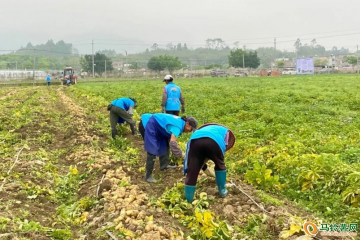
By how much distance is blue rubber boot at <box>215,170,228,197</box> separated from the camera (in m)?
5.31

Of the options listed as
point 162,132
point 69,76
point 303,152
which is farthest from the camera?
point 69,76

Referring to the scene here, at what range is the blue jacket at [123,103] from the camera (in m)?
9.61

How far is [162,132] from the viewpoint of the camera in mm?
6293

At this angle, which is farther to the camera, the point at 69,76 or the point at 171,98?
the point at 69,76

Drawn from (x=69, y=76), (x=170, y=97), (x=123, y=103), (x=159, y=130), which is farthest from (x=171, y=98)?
(x=69, y=76)

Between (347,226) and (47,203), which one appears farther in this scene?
(47,203)

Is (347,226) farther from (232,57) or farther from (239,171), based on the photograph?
(232,57)

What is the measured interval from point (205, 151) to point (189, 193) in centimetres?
74

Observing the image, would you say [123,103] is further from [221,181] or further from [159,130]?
[221,181]

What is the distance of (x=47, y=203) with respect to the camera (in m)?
5.66

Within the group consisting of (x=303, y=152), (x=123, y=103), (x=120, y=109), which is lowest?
(x=303, y=152)

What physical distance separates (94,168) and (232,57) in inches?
2865

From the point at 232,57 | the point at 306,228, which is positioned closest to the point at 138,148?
the point at 306,228

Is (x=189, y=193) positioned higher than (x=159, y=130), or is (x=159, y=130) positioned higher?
(x=159, y=130)
